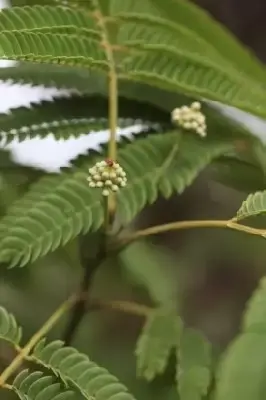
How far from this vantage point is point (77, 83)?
27.2 inches

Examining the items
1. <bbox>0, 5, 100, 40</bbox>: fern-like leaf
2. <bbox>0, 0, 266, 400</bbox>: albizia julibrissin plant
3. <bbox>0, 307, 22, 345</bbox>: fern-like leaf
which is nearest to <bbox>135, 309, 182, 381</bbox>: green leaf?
<bbox>0, 0, 266, 400</bbox>: albizia julibrissin plant

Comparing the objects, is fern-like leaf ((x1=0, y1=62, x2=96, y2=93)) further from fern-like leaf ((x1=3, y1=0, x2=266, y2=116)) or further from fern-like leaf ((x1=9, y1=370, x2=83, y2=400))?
fern-like leaf ((x1=9, y1=370, x2=83, y2=400))

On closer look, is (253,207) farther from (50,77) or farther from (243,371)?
(50,77)

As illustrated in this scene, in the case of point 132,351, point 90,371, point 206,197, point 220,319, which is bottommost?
point 90,371

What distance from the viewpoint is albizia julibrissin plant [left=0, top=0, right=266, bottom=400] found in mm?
474

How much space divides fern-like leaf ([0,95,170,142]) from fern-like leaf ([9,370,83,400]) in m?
0.24

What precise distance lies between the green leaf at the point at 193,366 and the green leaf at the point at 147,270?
0.14 meters

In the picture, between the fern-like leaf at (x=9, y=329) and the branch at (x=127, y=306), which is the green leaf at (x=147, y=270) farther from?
the fern-like leaf at (x=9, y=329)

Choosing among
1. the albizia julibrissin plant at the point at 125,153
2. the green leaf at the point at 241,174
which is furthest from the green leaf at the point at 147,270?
the green leaf at the point at 241,174

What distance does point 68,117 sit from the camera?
0.63 metres

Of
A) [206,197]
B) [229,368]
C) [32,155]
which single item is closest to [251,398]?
[229,368]

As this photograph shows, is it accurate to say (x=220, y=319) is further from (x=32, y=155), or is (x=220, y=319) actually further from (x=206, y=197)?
(x=32, y=155)

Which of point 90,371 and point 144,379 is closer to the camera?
point 90,371

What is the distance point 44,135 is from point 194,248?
290 mm
